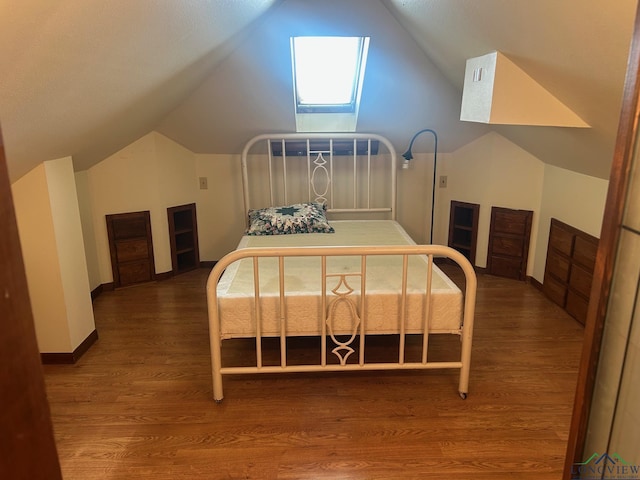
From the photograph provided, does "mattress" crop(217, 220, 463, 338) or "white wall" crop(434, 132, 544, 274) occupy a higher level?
"white wall" crop(434, 132, 544, 274)

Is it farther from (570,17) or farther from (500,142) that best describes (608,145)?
(500,142)

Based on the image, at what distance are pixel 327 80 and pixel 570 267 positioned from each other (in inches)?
94.7

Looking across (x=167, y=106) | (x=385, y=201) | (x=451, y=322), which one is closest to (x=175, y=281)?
(x=167, y=106)

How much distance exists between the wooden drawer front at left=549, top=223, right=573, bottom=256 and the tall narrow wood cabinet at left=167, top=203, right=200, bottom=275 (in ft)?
10.2

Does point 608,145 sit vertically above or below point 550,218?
above

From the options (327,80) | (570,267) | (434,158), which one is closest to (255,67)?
(327,80)

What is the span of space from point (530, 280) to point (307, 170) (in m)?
2.21

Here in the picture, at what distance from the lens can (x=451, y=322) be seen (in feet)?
7.47

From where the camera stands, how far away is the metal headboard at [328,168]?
12.7 ft

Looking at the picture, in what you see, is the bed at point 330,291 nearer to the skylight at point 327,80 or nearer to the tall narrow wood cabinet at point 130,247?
the skylight at point 327,80

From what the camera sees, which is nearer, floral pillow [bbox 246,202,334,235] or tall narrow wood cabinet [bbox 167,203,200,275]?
floral pillow [bbox 246,202,334,235]

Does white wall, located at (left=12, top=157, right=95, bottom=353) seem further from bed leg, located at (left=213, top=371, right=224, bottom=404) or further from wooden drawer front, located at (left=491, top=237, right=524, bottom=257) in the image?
wooden drawer front, located at (left=491, top=237, right=524, bottom=257)

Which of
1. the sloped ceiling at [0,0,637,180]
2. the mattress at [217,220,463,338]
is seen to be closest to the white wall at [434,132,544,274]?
the sloped ceiling at [0,0,637,180]

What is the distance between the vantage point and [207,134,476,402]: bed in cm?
215
